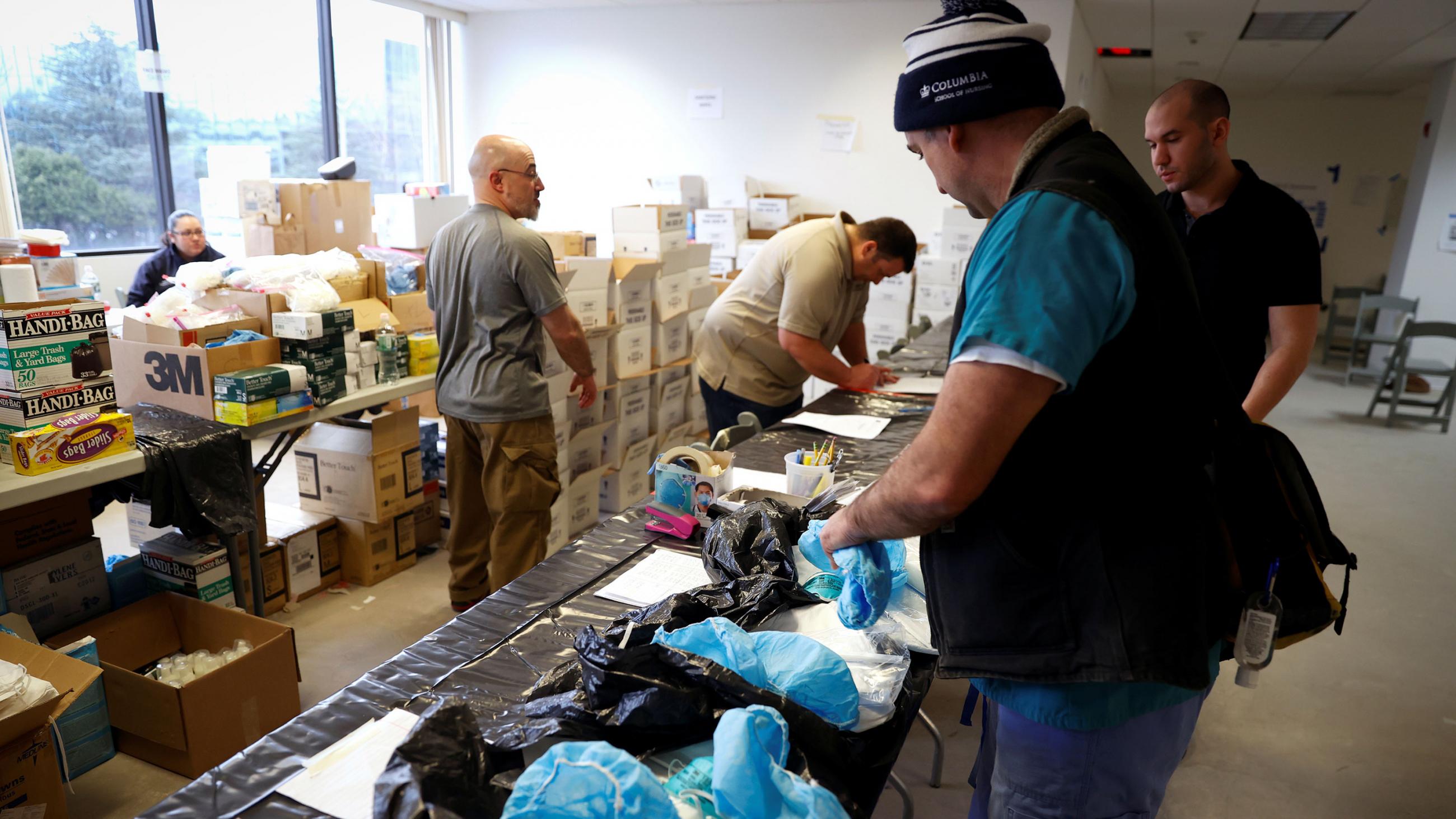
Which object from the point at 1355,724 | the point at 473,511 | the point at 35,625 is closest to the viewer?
the point at 35,625

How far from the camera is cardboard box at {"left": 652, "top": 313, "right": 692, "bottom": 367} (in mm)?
4270

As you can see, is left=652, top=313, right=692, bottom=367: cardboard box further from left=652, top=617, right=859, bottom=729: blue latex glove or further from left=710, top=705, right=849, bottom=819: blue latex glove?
left=710, top=705, right=849, bottom=819: blue latex glove

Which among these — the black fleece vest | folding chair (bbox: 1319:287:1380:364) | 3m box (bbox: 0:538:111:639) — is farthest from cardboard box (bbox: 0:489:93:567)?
folding chair (bbox: 1319:287:1380:364)

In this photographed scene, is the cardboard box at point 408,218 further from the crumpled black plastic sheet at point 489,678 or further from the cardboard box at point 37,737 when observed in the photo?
the crumpled black plastic sheet at point 489,678

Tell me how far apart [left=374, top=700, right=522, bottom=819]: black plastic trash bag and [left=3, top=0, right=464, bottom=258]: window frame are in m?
5.29

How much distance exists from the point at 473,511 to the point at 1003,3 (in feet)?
8.48

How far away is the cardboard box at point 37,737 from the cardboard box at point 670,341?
2719 mm

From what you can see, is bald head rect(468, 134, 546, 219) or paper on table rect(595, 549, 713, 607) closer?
paper on table rect(595, 549, 713, 607)

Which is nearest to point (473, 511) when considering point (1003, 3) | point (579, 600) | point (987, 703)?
point (579, 600)

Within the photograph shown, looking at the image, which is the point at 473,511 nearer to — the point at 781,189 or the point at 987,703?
the point at 987,703

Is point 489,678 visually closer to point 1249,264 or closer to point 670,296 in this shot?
point 1249,264

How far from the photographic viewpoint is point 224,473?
2.43m

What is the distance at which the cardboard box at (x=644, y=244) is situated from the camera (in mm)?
4121

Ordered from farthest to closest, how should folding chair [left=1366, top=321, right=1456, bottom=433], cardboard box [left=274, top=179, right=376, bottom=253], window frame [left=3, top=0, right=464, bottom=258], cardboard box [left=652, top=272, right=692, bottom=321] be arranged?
folding chair [left=1366, top=321, right=1456, bottom=433], window frame [left=3, top=0, right=464, bottom=258], cardboard box [left=274, top=179, right=376, bottom=253], cardboard box [left=652, top=272, right=692, bottom=321]
